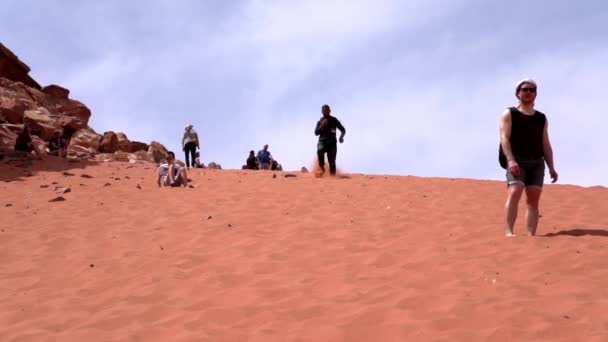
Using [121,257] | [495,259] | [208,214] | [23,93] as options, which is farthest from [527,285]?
[23,93]

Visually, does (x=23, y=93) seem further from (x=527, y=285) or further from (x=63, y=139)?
(x=527, y=285)

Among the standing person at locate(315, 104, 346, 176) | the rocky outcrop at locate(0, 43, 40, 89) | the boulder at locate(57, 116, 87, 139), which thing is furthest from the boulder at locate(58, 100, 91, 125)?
the standing person at locate(315, 104, 346, 176)

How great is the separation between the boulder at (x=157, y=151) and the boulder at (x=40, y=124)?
494cm

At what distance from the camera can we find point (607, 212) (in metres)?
7.72

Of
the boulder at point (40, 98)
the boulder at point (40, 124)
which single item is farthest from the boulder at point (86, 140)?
the boulder at point (40, 98)

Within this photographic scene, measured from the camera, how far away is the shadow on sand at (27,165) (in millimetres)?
12523

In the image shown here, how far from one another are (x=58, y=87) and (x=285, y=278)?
35.3 metres

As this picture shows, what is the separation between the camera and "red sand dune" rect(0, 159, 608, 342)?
360 cm

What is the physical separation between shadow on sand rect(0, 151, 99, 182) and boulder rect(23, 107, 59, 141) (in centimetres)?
1064

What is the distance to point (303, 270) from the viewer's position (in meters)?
4.94

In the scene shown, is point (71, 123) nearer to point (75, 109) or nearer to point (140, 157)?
point (140, 157)

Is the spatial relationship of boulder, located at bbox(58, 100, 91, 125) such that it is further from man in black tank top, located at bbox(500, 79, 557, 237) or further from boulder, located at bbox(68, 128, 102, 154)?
man in black tank top, located at bbox(500, 79, 557, 237)

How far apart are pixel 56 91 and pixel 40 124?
1105cm

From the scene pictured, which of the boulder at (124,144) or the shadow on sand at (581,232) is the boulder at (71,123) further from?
the shadow on sand at (581,232)
